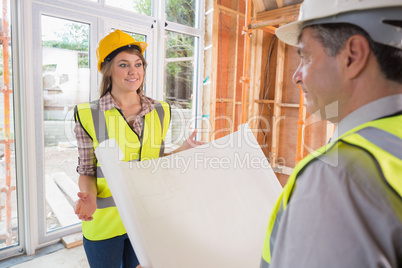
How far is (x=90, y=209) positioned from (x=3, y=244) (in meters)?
1.90

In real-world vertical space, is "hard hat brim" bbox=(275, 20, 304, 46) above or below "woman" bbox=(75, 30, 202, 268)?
above

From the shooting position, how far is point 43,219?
260 centimetres

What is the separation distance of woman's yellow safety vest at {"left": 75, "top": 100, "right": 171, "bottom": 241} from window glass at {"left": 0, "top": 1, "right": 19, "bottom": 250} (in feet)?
4.65

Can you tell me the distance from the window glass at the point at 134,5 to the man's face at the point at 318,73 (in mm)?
2801

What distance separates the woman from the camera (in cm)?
129

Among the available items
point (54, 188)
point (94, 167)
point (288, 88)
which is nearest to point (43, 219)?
point (54, 188)

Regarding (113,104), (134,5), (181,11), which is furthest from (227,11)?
(113,104)

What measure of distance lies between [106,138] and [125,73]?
1.27 ft

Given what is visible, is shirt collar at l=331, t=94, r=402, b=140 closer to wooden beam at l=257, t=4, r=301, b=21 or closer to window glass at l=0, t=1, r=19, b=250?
wooden beam at l=257, t=4, r=301, b=21

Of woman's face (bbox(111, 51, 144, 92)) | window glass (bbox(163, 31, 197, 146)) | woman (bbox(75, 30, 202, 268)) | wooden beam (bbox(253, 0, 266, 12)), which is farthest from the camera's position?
window glass (bbox(163, 31, 197, 146))

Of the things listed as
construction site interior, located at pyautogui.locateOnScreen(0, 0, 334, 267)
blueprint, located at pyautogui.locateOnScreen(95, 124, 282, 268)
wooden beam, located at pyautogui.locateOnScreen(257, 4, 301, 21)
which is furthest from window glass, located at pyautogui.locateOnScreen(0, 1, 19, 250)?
wooden beam, located at pyautogui.locateOnScreen(257, 4, 301, 21)

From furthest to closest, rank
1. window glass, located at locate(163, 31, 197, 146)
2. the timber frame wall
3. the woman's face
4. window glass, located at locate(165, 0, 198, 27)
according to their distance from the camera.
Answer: the timber frame wall → window glass, located at locate(163, 31, 197, 146) → window glass, located at locate(165, 0, 198, 27) → the woman's face

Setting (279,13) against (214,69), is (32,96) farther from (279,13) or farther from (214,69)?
(279,13)

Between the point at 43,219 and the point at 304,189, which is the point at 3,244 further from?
the point at 304,189
